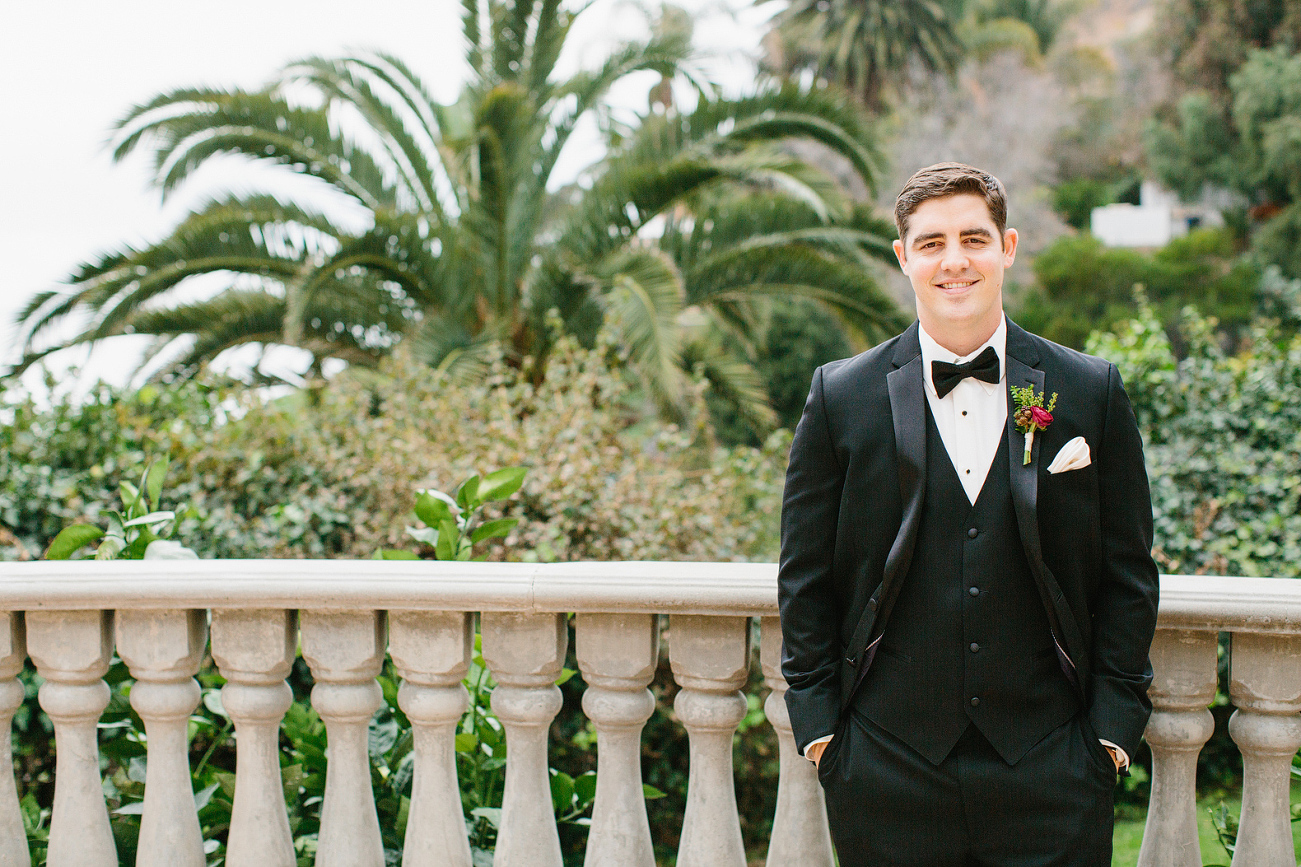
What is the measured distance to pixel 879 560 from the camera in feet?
5.84

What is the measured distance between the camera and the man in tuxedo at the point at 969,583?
5.59 ft

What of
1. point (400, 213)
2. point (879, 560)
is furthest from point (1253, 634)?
point (400, 213)

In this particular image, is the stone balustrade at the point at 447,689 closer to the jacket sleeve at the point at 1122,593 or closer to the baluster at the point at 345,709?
the baluster at the point at 345,709

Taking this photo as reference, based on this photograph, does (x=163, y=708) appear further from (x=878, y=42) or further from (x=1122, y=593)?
(x=878, y=42)

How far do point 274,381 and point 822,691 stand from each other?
7665 mm

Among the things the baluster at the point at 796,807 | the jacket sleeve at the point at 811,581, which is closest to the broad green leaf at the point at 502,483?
the baluster at the point at 796,807

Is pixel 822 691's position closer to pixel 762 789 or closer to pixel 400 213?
pixel 762 789

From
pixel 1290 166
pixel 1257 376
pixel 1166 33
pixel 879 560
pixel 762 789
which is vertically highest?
pixel 1166 33

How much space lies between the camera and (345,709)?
6.95 feet

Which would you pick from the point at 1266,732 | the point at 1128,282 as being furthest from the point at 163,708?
the point at 1128,282

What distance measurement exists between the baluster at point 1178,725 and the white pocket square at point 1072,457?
0.52 metres

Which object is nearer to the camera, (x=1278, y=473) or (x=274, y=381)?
(x=1278, y=473)

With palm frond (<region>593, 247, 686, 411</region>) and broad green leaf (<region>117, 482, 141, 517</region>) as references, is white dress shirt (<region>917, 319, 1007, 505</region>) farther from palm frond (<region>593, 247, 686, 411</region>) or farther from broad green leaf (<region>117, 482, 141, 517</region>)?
palm frond (<region>593, 247, 686, 411</region>)

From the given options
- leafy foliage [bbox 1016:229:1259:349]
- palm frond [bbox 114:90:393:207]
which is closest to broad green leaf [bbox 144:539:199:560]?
palm frond [bbox 114:90:393:207]
